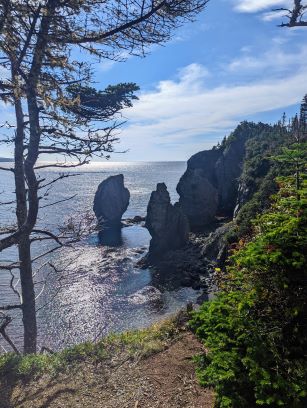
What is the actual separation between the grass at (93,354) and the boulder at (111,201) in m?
56.3

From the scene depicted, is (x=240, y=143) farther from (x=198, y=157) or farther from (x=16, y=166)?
(x=16, y=166)

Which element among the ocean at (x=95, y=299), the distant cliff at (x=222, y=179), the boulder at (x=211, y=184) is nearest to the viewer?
the ocean at (x=95, y=299)

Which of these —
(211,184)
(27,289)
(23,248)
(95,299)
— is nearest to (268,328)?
(23,248)

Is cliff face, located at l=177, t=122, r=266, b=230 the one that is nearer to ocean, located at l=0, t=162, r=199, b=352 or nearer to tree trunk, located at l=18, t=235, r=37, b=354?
ocean, located at l=0, t=162, r=199, b=352

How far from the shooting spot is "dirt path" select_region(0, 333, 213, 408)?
19.4 feet

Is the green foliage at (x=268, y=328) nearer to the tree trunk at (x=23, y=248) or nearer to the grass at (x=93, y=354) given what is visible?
the grass at (x=93, y=354)

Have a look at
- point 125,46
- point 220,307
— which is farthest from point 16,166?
point 220,307

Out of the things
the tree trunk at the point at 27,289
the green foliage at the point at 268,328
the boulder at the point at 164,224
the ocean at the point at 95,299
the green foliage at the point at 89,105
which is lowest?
the ocean at the point at 95,299

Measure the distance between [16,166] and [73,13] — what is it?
4292 mm

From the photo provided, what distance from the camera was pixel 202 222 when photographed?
→ 58938 mm

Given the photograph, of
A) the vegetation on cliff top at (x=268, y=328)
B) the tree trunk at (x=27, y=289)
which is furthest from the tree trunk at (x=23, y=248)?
the vegetation on cliff top at (x=268, y=328)

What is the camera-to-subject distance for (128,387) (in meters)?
6.62

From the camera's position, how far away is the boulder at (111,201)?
6588 centimetres

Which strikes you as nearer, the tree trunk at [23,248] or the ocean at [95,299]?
the tree trunk at [23,248]
